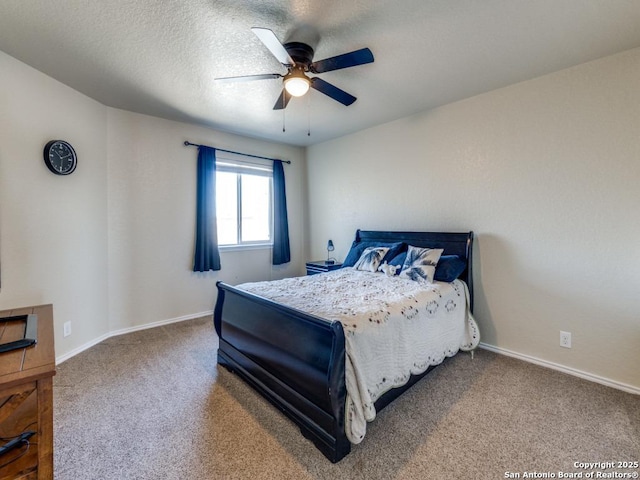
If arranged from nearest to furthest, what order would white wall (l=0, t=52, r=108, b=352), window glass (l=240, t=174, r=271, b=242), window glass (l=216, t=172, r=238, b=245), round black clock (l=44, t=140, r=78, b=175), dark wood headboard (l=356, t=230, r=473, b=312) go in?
1. white wall (l=0, t=52, r=108, b=352)
2. round black clock (l=44, t=140, r=78, b=175)
3. dark wood headboard (l=356, t=230, r=473, b=312)
4. window glass (l=216, t=172, r=238, b=245)
5. window glass (l=240, t=174, r=271, b=242)

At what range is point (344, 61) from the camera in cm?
194

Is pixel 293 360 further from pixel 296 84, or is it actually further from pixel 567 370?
pixel 567 370

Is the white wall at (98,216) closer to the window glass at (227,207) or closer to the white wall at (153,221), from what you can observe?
the white wall at (153,221)

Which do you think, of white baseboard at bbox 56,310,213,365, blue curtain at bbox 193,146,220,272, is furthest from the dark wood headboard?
white baseboard at bbox 56,310,213,365

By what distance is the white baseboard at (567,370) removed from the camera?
2.28 meters

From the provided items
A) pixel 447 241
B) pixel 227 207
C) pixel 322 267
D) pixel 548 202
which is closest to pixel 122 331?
pixel 227 207

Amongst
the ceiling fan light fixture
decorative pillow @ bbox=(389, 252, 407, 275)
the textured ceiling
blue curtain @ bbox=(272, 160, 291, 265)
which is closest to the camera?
the textured ceiling

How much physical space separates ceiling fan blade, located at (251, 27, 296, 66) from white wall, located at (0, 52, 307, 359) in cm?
221

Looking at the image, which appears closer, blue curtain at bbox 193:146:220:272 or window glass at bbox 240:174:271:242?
blue curtain at bbox 193:146:220:272

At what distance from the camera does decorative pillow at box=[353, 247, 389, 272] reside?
3.39m

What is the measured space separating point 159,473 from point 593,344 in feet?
10.8

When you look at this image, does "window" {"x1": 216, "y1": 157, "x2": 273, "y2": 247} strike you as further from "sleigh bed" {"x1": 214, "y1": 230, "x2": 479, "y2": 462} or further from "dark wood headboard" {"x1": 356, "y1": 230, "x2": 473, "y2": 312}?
"dark wood headboard" {"x1": 356, "y1": 230, "x2": 473, "y2": 312}

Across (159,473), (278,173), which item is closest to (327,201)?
(278,173)

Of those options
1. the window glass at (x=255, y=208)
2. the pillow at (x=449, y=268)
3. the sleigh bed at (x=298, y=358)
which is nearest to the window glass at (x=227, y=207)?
the window glass at (x=255, y=208)
